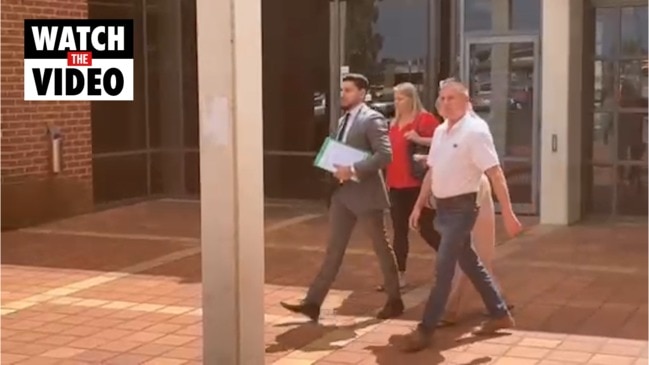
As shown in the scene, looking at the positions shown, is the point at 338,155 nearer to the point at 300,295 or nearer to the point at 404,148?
the point at 404,148

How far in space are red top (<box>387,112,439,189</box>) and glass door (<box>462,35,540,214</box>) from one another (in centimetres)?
528

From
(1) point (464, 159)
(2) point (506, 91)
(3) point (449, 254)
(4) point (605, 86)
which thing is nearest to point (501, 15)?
(2) point (506, 91)

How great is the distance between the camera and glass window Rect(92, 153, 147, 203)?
15.4 m

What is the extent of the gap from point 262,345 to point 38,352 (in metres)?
1.99

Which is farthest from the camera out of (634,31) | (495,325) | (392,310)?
(634,31)

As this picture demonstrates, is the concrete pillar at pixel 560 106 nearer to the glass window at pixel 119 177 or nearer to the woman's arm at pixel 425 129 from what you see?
the woman's arm at pixel 425 129

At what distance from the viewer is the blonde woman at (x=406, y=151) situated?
860 cm

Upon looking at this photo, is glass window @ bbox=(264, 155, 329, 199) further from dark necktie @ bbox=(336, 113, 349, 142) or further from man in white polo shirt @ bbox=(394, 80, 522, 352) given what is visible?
man in white polo shirt @ bbox=(394, 80, 522, 352)

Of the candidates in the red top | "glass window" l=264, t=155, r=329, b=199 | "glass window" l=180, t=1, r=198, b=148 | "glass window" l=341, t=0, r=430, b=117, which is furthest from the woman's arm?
"glass window" l=180, t=1, r=198, b=148

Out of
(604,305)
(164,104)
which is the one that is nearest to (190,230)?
(164,104)

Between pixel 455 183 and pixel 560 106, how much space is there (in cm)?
646

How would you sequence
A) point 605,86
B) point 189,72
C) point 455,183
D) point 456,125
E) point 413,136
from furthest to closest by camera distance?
1. point 189,72
2. point 605,86
3. point 413,136
4. point 456,125
5. point 455,183

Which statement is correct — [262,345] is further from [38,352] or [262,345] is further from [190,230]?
Answer: [190,230]

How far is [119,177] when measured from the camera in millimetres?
15906
